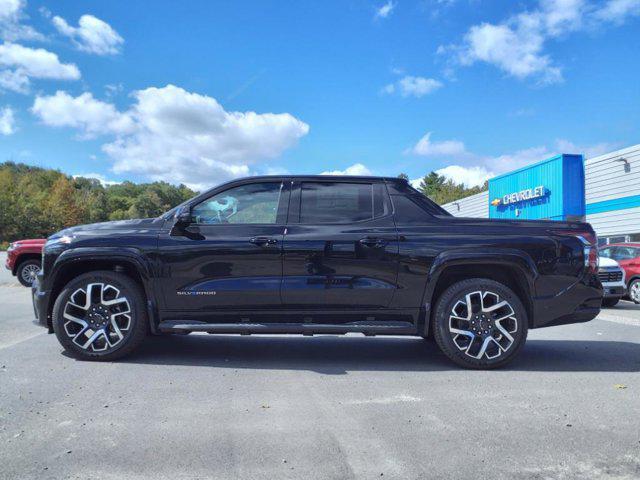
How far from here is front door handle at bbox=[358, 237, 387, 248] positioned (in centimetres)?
480

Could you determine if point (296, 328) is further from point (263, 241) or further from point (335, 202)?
point (335, 202)

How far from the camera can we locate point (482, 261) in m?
4.82

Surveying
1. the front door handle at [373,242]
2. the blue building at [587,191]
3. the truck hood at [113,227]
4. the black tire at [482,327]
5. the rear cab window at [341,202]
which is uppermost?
the blue building at [587,191]

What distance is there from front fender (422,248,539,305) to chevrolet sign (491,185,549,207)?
19744 mm

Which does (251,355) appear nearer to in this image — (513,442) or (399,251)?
(399,251)

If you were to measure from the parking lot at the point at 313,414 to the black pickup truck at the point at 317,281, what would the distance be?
0.41 meters

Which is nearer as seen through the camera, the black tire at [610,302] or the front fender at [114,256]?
the front fender at [114,256]

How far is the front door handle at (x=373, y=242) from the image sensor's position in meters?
4.80

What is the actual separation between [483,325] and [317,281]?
1.62m

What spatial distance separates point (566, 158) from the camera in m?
21.5

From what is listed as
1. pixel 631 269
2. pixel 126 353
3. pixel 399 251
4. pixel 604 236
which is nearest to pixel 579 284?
pixel 399 251

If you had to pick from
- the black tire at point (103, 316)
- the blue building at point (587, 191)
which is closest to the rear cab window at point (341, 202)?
the black tire at point (103, 316)

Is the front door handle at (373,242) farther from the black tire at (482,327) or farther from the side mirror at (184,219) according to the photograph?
the side mirror at (184,219)

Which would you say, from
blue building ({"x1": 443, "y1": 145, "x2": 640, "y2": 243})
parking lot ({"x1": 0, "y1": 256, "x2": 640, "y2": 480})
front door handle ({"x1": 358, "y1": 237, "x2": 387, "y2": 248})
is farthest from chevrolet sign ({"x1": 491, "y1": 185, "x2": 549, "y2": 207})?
front door handle ({"x1": 358, "y1": 237, "x2": 387, "y2": 248})
